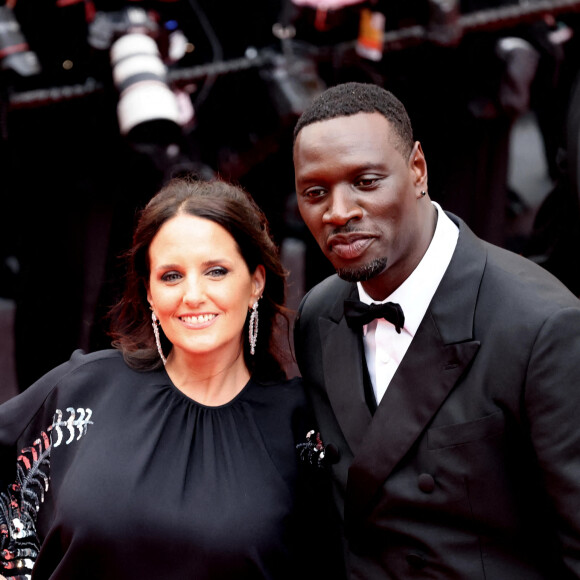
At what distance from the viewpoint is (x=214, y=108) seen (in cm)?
347

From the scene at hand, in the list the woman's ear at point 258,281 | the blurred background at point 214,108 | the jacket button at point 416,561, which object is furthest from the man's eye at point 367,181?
the blurred background at point 214,108

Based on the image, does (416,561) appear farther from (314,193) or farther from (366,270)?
(314,193)

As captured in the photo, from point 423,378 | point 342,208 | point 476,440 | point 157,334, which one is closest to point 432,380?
point 423,378

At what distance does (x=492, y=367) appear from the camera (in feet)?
5.41

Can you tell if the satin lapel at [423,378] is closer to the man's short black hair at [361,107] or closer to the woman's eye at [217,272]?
the man's short black hair at [361,107]

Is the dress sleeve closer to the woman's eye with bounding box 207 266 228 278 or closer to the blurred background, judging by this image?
the woman's eye with bounding box 207 266 228 278

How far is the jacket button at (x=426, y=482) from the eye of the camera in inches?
66.0

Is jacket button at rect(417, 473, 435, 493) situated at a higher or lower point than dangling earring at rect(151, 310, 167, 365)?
lower

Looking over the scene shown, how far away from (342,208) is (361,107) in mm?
213

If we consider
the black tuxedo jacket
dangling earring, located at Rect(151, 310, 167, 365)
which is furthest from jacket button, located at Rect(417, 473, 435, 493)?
dangling earring, located at Rect(151, 310, 167, 365)

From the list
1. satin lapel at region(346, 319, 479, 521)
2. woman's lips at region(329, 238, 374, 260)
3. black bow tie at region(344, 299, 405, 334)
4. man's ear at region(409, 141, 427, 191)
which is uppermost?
man's ear at region(409, 141, 427, 191)

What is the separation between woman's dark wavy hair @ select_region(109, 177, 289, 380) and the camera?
2086mm

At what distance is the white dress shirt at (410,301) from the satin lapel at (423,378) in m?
0.04

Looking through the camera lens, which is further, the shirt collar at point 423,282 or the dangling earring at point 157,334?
the dangling earring at point 157,334
